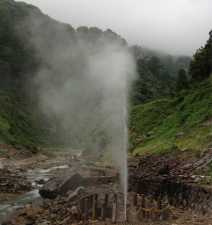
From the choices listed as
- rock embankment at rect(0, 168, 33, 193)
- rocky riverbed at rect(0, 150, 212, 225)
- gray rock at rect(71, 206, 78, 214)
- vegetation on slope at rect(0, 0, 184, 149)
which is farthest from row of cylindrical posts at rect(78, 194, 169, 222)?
vegetation on slope at rect(0, 0, 184, 149)

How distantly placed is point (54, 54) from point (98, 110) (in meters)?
24.3

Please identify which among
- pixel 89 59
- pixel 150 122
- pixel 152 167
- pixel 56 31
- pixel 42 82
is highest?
pixel 56 31

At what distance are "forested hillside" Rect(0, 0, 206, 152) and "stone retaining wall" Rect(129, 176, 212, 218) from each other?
44.3 ft

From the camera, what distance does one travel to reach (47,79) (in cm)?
5012

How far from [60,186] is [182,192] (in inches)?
233

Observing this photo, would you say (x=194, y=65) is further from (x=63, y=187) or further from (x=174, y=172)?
(x=63, y=187)

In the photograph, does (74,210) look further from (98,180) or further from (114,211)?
(98,180)

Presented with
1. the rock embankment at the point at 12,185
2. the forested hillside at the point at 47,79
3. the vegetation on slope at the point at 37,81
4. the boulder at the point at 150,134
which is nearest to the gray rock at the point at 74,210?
the rock embankment at the point at 12,185

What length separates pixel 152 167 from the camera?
1105 cm

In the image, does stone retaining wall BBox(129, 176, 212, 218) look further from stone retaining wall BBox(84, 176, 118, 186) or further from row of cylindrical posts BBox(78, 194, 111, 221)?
row of cylindrical posts BBox(78, 194, 111, 221)

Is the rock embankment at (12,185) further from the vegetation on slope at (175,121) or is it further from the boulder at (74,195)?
the vegetation on slope at (175,121)

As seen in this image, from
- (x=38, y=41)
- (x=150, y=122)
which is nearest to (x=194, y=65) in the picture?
(x=150, y=122)

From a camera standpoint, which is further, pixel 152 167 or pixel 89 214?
pixel 152 167

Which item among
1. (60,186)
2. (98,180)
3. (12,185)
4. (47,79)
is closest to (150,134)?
(98,180)
